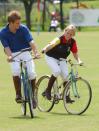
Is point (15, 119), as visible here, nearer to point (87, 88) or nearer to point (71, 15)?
point (87, 88)

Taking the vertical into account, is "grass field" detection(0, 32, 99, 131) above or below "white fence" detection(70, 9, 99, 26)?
above

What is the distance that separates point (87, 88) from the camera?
40.7 ft

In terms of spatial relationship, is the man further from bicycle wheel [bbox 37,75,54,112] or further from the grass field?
bicycle wheel [bbox 37,75,54,112]

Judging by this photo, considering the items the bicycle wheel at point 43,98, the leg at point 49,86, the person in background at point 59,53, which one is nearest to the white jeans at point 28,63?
the person in background at point 59,53

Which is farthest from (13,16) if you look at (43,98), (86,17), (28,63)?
(86,17)

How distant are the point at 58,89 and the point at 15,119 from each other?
52.1 inches

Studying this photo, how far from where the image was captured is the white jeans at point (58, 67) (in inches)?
505

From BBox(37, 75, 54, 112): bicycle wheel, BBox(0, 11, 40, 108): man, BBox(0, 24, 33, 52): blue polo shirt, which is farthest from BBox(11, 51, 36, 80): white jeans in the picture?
BBox(37, 75, 54, 112): bicycle wheel

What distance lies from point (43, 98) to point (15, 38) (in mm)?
1523

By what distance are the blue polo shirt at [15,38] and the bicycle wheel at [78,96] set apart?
1132 mm

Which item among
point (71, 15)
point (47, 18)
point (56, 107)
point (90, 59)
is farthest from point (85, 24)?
point (56, 107)

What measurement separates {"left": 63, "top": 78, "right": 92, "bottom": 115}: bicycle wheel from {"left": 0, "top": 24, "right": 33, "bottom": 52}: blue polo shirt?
3.71ft

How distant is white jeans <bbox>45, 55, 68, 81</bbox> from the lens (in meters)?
12.8

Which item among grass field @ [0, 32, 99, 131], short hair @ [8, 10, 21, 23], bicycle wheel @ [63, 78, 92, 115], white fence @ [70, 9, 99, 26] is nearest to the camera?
grass field @ [0, 32, 99, 131]
